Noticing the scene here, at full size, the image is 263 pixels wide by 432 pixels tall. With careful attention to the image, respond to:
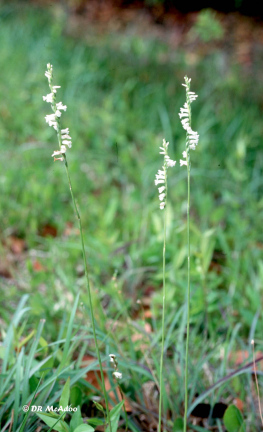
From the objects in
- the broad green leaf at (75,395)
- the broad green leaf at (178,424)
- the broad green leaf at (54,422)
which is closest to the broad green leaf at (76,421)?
the broad green leaf at (54,422)

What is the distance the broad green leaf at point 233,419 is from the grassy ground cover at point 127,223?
0.11m

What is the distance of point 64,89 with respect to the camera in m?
3.27

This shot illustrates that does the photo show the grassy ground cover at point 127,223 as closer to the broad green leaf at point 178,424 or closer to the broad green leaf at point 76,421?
the broad green leaf at point 178,424

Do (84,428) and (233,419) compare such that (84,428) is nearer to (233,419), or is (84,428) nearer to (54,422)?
(54,422)

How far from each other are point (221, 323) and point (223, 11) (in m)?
3.54

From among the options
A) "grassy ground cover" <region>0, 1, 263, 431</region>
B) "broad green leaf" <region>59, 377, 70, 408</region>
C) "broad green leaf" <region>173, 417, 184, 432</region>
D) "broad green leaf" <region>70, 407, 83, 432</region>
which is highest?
"grassy ground cover" <region>0, 1, 263, 431</region>

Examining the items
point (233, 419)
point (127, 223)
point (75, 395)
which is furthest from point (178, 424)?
point (127, 223)

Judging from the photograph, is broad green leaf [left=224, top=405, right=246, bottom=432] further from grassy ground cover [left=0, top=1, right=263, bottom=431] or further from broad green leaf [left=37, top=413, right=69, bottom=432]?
broad green leaf [left=37, top=413, right=69, bottom=432]

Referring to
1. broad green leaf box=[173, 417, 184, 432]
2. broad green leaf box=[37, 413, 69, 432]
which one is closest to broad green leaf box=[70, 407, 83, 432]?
broad green leaf box=[37, 413, 69, 432]

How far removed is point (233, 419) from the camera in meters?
1.00

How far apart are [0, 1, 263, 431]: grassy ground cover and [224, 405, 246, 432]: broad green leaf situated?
11 centimetres

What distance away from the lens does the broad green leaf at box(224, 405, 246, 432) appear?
99 cm

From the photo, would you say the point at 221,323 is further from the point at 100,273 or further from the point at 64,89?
the point at 64,89

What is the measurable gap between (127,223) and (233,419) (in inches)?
45.6
